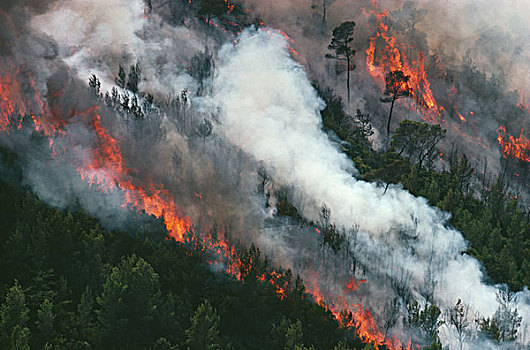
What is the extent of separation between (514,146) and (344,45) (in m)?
25.5

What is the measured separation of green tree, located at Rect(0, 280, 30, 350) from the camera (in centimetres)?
3979

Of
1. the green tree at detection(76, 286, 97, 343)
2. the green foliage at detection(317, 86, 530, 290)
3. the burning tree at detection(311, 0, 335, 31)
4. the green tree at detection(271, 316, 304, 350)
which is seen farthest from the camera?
the burning tree at detection(311, 0, 335, 31)

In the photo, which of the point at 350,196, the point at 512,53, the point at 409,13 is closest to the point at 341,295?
the point at 350,196

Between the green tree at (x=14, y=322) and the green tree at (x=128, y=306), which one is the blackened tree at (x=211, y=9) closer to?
the green tree at (x=128, y=306)

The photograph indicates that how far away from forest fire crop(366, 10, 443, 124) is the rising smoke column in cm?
1146

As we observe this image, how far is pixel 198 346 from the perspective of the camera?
44.5 m

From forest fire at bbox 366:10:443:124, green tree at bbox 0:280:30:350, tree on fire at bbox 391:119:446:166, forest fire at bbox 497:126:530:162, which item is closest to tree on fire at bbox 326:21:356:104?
forest fire at bbox 366:10:443:124

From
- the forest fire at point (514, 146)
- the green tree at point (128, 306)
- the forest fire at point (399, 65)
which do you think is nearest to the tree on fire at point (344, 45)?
the forest fire at point (399, 65)

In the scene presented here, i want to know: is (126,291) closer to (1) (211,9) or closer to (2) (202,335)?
(2) (202,335)

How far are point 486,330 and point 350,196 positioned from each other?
589 inches

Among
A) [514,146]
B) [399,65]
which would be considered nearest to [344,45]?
[399,65]

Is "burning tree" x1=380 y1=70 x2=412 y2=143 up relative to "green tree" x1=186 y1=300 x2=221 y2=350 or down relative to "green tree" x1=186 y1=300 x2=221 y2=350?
up

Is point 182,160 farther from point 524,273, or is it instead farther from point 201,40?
point 524,273

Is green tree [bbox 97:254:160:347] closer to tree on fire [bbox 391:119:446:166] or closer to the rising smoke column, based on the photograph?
the rising smoke column
